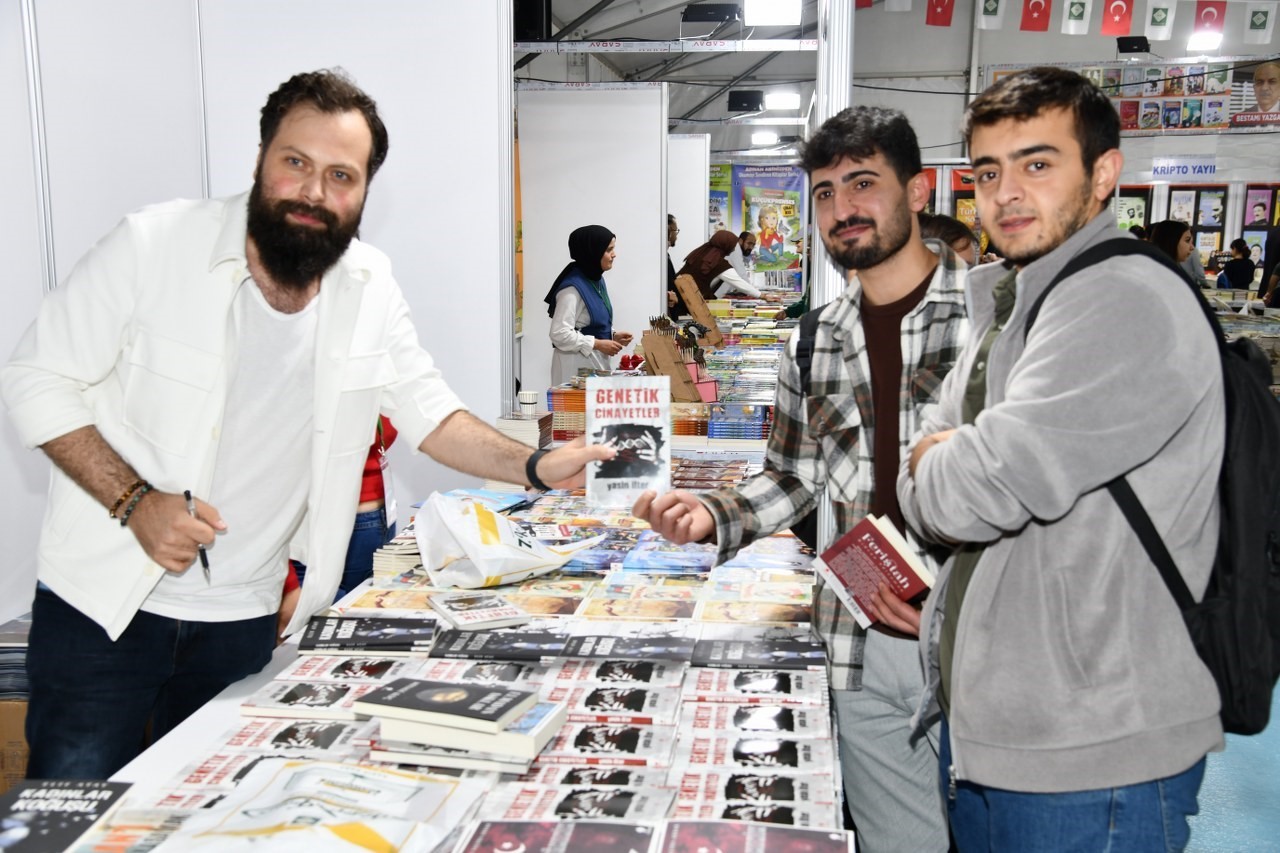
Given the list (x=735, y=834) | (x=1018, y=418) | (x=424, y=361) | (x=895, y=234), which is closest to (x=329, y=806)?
(x=735, y=834)

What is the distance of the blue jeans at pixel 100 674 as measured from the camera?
2020mm

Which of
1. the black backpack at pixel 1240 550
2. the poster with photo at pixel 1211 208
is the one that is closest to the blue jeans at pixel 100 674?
the black backpack at pixel 1240 550

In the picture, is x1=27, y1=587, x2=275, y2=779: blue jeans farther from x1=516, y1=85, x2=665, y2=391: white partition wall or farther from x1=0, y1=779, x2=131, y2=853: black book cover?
x1=516, y1=85, x2=665, y2=391: white partition wall

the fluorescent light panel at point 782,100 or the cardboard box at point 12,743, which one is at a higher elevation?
the fluorescent light panel at point 782,100

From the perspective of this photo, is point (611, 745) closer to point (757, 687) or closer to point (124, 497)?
point (757, 687)

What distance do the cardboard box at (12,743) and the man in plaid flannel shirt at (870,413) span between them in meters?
1.97

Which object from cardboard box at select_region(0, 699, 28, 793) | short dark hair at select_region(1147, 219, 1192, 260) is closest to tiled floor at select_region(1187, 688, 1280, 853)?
cardboard box at select_region(0, 699, 28, 793)

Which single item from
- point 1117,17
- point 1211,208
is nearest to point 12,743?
point 1117,17

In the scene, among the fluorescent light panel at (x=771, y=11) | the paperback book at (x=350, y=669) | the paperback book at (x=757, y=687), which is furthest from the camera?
the fluorescent light panel at (x=771, y=11)

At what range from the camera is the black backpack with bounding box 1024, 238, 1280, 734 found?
136 centimetres

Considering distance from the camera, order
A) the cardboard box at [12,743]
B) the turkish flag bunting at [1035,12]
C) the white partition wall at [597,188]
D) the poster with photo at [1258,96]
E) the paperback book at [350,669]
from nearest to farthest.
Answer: the paperback book at [350,669], the cardboard box at [12,743], the white partition wall at [597,188], the turkish flag bunting at [1035,12], the poster with photo at [1258,96]

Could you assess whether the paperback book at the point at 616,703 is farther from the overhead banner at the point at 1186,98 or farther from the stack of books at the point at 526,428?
the overhead banner at the point at 1186,98

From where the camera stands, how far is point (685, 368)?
4.66m

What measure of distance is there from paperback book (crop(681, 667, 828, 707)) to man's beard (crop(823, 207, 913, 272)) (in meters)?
A: 0.82
